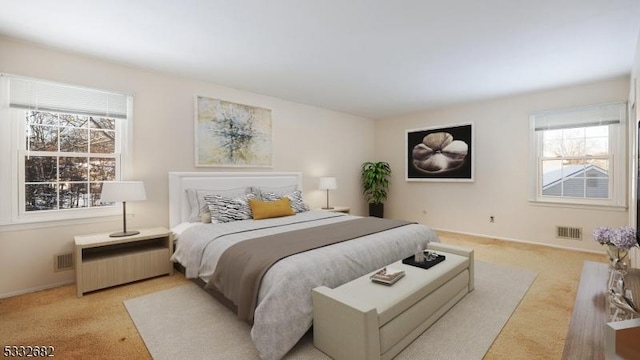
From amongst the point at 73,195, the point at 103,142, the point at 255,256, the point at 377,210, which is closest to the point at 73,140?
the point at 103,142

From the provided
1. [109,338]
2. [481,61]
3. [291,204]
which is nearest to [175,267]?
[109,338]

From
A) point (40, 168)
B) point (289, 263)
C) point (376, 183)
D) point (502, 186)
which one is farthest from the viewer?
point (376, 183)

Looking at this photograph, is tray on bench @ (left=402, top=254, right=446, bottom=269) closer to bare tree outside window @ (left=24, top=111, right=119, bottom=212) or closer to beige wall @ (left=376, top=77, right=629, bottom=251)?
beige wall @ (left=376, top=77, right=629, bottom=251)

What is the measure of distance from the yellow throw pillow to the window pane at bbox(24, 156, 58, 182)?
210 cm

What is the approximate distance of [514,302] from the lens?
102 inches

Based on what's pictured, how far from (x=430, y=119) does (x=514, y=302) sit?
397cm

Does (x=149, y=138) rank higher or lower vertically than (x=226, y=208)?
higher

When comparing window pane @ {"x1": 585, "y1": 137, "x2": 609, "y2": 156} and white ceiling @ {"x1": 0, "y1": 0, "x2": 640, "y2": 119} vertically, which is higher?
white ceiling @ {"x1": 0, "y1": 0, "x2": 640, "y2": 119}

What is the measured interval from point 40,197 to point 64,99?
1065mm

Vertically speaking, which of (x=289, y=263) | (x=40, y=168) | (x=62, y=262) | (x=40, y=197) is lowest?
(x=62, y=262)

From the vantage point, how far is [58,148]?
311 centimetres

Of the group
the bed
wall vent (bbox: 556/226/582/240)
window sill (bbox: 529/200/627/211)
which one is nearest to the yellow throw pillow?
the bed

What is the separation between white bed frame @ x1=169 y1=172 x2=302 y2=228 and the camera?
12.1 ft

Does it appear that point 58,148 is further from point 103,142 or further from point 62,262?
point 62,262
